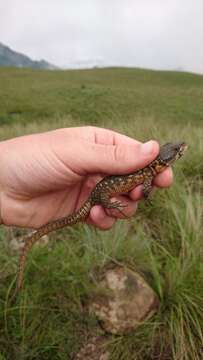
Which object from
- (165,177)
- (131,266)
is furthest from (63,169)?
(131,266)

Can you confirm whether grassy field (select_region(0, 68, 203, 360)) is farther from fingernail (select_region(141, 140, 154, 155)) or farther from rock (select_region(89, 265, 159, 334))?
fingernail (select_region(141, 140, 154, 155))

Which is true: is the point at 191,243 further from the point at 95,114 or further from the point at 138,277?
the point at 95,114

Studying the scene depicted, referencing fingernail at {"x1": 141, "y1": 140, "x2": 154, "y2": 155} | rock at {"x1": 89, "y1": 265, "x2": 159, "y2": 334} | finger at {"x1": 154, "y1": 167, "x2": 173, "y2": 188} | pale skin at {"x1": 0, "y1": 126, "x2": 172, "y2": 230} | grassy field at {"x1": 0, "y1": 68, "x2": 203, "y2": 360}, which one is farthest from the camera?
rock at {"x1": 89, "y1": 265, "x2": 159, "y2": 334}

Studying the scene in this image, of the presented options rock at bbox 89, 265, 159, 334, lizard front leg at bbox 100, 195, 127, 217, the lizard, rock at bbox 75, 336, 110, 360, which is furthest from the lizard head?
rock at bbox 75, 336, 110, 360

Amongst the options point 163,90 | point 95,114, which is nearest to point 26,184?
point 95,114

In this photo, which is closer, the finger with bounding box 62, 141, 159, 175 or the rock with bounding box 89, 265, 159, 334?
the finger with bounding box 62, 141, 159, 175
